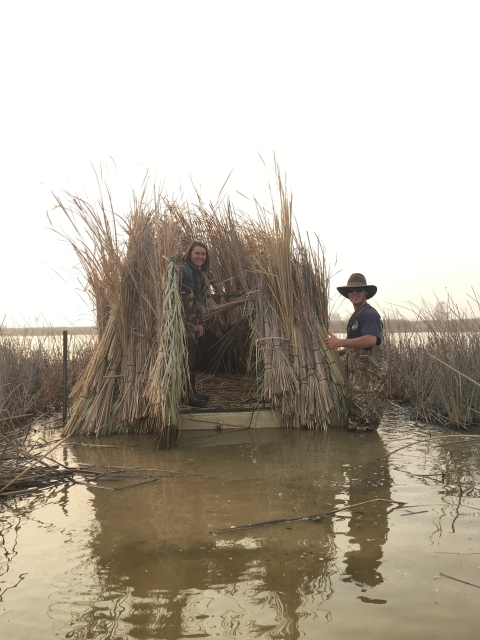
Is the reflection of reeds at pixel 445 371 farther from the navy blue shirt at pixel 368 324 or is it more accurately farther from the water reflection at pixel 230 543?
the water reflection at pixel 230 543

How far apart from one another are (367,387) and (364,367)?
182 millimetres

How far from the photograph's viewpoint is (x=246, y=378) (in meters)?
6.85

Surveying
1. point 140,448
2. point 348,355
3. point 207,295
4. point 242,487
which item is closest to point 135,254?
point 207,295

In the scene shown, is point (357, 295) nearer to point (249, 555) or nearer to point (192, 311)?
point (192, 311)

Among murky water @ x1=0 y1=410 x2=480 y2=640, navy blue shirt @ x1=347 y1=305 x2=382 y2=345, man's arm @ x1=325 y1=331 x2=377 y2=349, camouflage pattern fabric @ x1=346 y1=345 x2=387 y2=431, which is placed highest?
navy blue shirt @ x1=347 y1=305 x2=382 y2=345

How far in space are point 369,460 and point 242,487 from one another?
1126 mm

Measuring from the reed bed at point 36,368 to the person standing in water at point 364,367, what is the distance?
283 cm

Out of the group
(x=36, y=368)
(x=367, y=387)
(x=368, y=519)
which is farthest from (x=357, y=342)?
(x=36, y=368)

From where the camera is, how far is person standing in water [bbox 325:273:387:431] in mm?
4992

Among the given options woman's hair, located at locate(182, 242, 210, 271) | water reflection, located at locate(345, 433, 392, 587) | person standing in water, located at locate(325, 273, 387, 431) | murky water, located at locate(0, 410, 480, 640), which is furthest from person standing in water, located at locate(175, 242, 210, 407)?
water reflection, located at locate(345, 433, 392, 587)

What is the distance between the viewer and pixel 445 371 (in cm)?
546

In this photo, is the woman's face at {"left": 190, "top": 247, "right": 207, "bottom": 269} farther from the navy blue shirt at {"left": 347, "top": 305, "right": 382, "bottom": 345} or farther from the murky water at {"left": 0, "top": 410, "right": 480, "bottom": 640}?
the murky water at {"left": 0, "top": 410, "right": 480, "bottom": 640}

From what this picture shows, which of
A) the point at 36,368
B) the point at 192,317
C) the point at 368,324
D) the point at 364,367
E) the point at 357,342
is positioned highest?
the point at 192,317

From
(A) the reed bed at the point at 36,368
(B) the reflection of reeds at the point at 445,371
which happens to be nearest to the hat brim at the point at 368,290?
(B) the reflection of reeds at the point at 445,371
